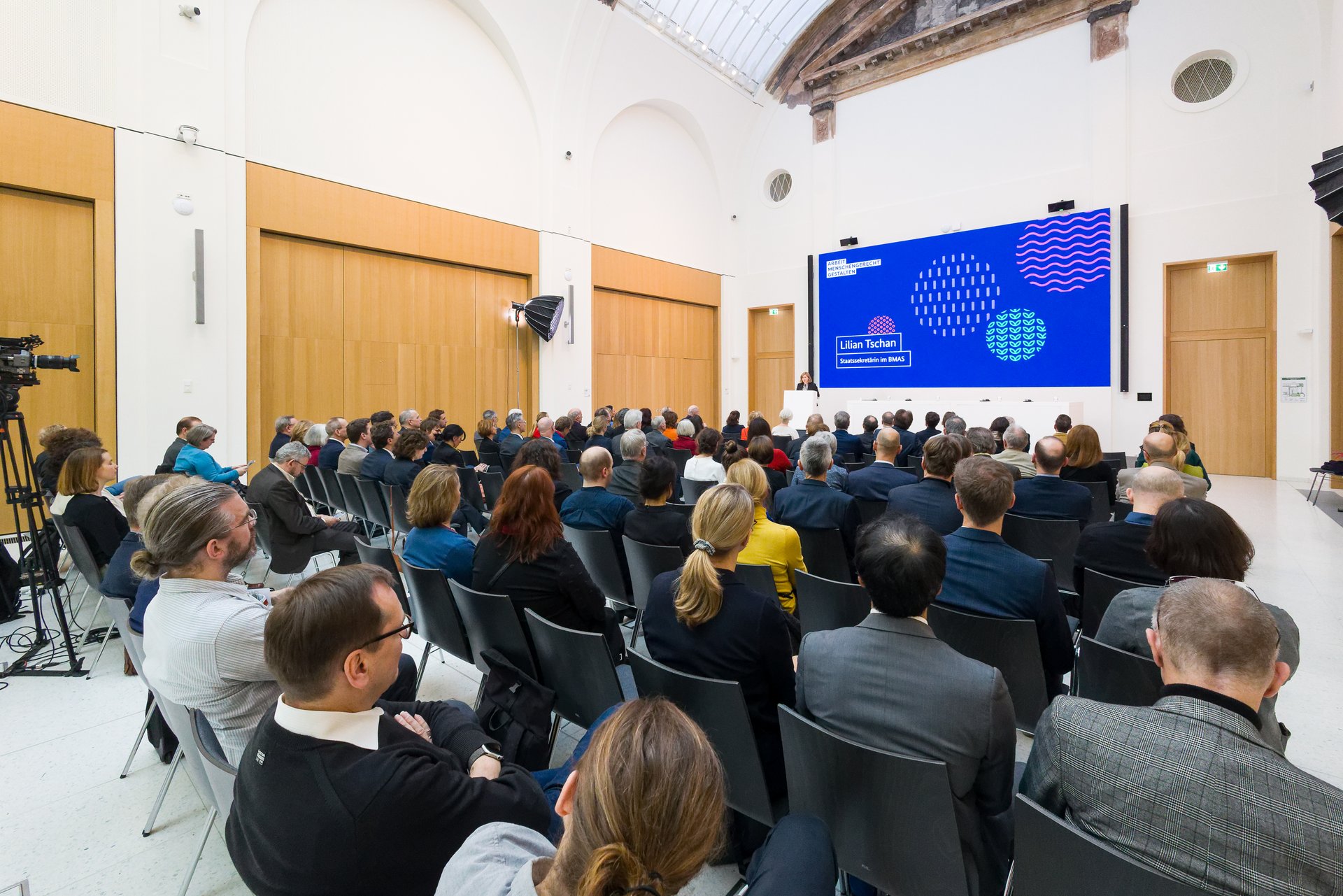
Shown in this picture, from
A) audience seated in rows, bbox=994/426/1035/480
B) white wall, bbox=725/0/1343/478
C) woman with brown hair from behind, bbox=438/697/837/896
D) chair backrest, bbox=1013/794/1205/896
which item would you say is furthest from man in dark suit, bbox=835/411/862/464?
woman with brown hair from behind, bbox=438/697/837/896

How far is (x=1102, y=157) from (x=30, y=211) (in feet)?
47.1

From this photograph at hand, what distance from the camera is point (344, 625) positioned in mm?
1268

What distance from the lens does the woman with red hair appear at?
100 inches

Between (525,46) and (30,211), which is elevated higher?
(525,46)

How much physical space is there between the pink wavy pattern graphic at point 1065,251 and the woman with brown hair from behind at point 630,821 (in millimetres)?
12474

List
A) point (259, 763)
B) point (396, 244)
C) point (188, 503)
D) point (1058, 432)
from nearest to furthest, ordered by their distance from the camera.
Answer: point (259, 763)
point (188, 503)
point (1058, 432)
point (396, 244)

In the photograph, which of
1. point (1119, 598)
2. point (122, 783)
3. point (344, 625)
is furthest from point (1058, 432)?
point (122, 783)

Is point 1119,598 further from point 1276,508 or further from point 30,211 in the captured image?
point 30,211

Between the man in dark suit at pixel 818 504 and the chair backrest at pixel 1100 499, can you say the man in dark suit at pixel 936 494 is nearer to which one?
the man in dark suit at pixel 818 504

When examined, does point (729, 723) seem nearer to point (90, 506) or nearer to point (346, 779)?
point (346, 779)

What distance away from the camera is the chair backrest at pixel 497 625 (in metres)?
2.38

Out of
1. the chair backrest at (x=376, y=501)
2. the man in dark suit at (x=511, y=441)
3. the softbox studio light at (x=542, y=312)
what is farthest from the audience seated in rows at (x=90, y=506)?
the softbox studio light at (x=542, y=312)

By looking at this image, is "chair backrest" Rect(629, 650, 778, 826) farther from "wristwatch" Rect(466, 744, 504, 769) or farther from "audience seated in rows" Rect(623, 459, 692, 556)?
"audience seated in rows" Rect(623, 459, 692, 556)

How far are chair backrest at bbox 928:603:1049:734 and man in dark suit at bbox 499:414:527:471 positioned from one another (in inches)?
194
